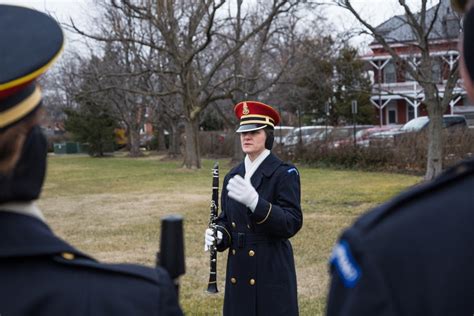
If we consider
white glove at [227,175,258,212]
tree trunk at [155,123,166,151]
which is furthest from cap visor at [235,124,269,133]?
tree trunk at [155,123,166,151]

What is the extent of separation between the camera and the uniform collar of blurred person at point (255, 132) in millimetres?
4590

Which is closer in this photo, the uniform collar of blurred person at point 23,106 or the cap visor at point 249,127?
the uniform collar of blurred person at point 23,106

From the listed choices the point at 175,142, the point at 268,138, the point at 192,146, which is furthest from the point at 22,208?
the point at 175,142

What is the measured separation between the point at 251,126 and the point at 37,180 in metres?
3.26

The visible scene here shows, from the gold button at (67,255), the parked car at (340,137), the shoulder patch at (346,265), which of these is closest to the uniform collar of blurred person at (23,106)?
the gold button at (67,255)

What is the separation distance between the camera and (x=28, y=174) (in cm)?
149

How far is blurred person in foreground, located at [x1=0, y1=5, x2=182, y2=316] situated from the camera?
4.70ft

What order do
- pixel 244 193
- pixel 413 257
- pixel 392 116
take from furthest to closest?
pixel 392 116 → pixel 244 193 → pixel 413 257

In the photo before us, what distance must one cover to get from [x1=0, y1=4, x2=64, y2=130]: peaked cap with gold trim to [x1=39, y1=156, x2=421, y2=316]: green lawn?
5577mm

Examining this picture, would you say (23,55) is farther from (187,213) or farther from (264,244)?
(187,213)

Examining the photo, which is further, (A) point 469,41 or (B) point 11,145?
(B) point 11,145

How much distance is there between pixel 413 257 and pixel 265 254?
314 cm

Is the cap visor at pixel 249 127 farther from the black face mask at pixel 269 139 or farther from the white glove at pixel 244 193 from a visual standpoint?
the white glove at pixel 244 193

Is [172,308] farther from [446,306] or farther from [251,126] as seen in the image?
[251,126]
